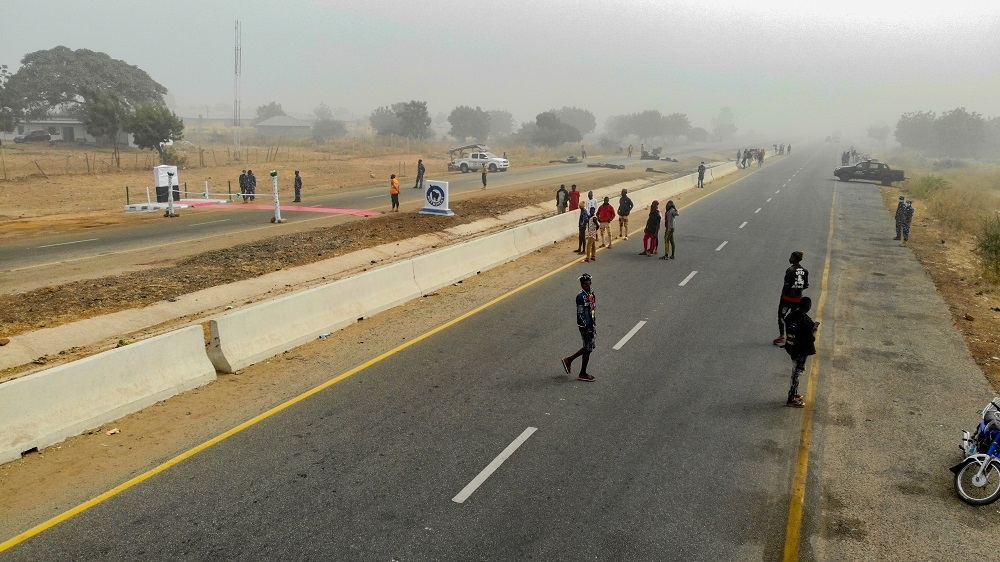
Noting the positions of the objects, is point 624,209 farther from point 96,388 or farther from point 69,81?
point 69,81

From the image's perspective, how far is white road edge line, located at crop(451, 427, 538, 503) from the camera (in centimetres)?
697

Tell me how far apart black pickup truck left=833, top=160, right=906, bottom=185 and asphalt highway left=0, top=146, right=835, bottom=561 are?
147ft

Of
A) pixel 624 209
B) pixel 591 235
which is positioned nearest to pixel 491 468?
pixel 591 235

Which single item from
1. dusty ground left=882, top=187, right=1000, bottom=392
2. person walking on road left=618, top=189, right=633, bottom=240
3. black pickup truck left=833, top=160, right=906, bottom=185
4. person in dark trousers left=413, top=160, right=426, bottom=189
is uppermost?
black pickup truck left=833, top=160, right=906, bottom=185

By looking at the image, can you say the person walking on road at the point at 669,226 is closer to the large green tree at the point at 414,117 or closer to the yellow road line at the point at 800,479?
the yellow road line at the point at 800,479

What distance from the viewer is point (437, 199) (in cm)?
2700

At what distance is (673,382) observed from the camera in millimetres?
10438

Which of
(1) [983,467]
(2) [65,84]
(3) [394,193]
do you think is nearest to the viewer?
(1) [983,467]

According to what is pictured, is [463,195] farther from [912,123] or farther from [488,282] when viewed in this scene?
[912,123]

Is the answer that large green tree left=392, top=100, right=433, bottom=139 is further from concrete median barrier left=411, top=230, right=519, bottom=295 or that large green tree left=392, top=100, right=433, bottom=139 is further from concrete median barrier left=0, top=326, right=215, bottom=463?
concrete median barrier left=0, top=326, right=215, bottom=463

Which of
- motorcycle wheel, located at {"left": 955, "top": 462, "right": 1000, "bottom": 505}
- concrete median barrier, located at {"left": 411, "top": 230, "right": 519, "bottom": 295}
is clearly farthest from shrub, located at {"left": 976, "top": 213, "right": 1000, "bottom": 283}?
motorcycle wheel, located at {"left": 955, "top": 462, "right": 1000, "bottom": 505}

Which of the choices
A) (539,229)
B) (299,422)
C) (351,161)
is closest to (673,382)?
(299,422)

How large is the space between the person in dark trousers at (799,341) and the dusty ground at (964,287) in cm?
368

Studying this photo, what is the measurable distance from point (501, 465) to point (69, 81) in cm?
10442
